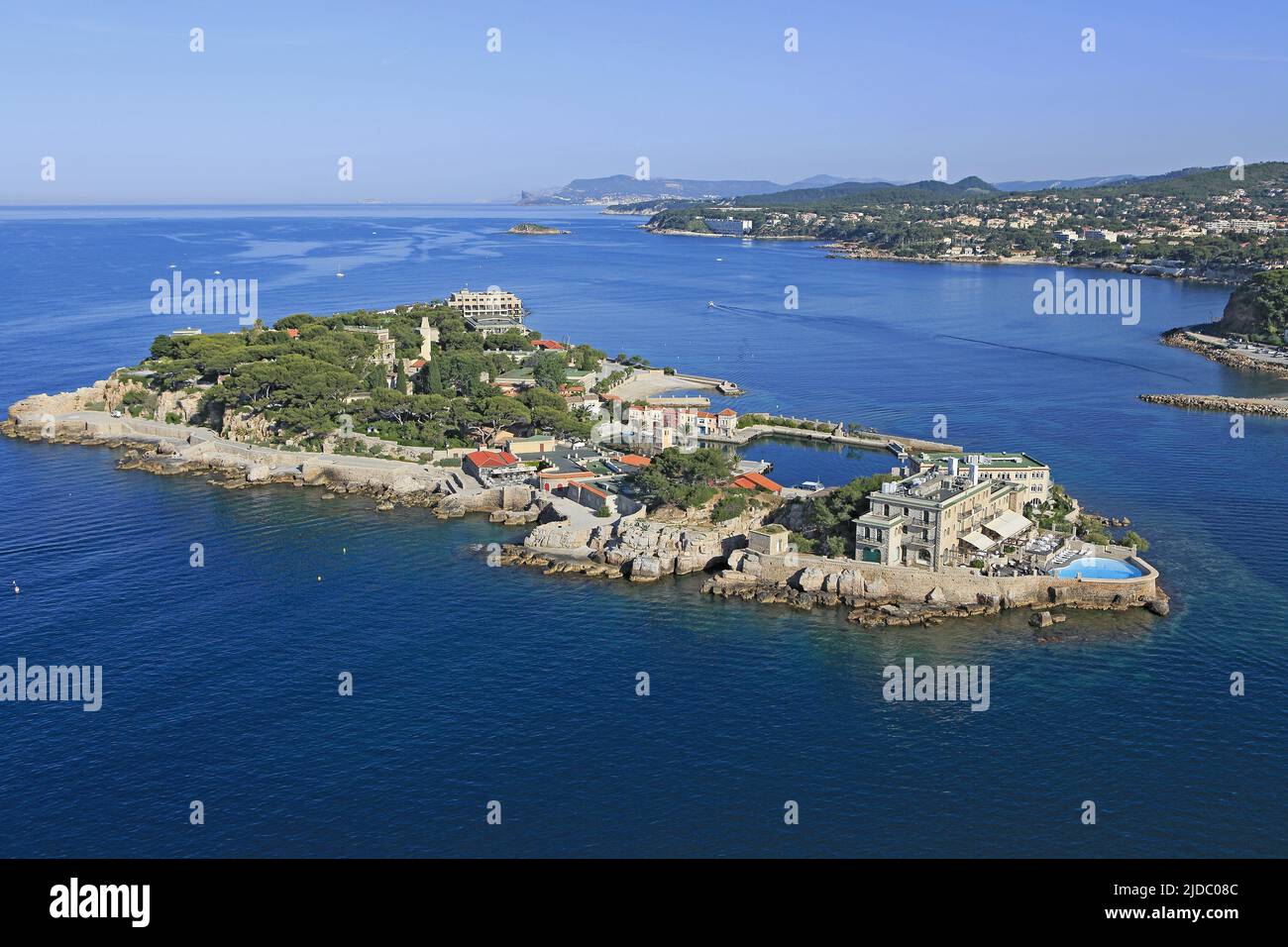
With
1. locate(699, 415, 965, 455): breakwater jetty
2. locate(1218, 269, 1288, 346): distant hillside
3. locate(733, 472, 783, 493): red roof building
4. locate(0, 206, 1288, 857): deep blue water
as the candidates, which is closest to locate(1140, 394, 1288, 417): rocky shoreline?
locate(0, 206, 1288, 857): deep blue water

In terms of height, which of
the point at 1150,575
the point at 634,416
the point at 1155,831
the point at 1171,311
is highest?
the point at 1171,311

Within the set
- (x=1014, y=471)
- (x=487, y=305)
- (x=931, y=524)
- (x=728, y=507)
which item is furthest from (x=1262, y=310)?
(x=728, y=507)

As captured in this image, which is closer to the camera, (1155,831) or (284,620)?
(1155,831)

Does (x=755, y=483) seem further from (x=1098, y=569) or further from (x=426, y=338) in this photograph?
(x=426, y=338)

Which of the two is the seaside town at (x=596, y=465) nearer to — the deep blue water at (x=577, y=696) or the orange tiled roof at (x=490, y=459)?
the orange tiled roof at (x=490, y=459)

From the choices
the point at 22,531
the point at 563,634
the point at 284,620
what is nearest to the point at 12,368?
the point at 22,531

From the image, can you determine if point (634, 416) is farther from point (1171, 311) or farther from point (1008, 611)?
point (1171, 311)
